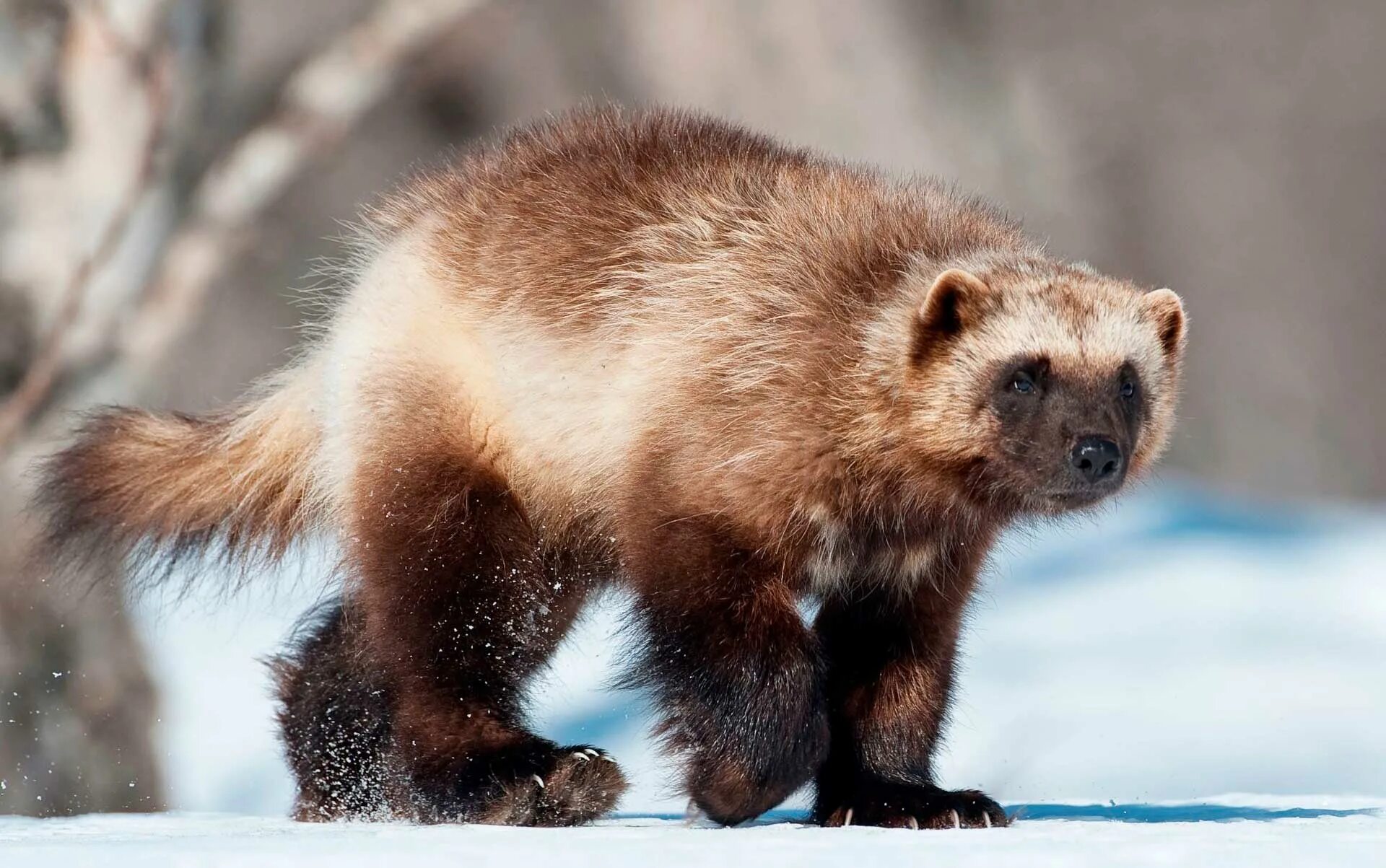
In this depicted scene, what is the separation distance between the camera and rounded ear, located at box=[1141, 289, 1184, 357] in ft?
14.6

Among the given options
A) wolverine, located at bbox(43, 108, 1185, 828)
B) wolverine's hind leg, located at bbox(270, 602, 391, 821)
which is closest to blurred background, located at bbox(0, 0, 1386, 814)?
wolverine's hind leg, located at bbox(270, 602, 391, 821)

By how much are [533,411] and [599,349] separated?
215 millimetres

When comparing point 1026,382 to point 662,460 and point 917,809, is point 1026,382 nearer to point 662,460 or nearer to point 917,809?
point 662,460

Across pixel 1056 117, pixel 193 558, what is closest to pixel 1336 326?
pixel 1056 117

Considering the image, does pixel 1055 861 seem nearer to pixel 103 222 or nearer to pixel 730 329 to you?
pixel 730 329

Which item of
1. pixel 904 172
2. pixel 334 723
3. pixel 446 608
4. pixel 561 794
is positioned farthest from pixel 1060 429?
pixel 334 723

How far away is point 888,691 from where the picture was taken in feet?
14.6

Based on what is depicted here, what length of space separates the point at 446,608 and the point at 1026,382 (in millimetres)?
1430

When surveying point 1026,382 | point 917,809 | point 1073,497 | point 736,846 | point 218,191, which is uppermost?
point 218,191

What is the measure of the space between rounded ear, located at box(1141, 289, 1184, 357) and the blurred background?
32.4 inches

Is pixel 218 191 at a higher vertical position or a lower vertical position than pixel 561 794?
higher

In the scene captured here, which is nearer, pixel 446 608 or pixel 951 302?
pixel 951 302

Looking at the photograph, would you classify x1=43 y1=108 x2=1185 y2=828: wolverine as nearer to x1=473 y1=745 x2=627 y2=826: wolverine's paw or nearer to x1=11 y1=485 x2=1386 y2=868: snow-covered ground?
x1=473 y1=745 x2=627 y2=826: wolverine's paw

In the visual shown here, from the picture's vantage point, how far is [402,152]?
15469 mm
